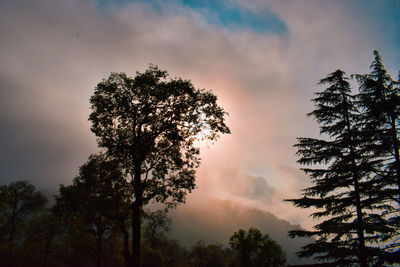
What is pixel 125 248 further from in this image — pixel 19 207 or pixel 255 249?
pixel 255 249

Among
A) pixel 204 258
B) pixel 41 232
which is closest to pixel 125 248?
pixel 41 232

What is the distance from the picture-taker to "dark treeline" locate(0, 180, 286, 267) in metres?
26.4

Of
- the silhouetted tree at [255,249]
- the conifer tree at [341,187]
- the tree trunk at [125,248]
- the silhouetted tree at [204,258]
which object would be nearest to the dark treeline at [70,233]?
the silhouetted tree at [255,249]

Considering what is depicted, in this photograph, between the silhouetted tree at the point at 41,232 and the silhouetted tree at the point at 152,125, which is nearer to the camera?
the silhouetted tree at the point at 152,125

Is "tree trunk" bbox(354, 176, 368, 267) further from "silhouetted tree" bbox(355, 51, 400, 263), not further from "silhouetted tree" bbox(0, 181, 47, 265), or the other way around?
"silhouetted tree" bbox(0, 181, 47, 265)

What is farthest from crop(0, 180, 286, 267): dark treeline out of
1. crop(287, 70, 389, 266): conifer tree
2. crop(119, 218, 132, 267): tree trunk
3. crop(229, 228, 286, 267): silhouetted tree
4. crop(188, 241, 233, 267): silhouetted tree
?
crop(188, 241, 233, 267): silhouetted tree

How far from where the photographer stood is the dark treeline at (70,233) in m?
26.4

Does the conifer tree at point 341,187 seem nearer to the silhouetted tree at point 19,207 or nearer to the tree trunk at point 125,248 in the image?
the tree trunk at point 125,248

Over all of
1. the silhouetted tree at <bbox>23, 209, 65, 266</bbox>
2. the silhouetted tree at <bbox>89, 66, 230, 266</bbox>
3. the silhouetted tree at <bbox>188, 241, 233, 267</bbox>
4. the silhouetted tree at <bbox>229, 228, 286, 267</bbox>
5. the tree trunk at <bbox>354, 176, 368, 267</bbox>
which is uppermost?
the silhouetted tree at <bbox>89, 66, 230, 266</bbox>

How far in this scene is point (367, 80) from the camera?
15938mm

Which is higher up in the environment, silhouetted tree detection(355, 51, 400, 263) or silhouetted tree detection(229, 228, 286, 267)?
silhouetted tree detection(355, 51, 400, 263)

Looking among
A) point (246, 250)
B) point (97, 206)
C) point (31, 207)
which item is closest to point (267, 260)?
point (246, 250)

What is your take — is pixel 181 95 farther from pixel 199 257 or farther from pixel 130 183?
pixel 199 257

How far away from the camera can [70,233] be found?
35281 millimetres
